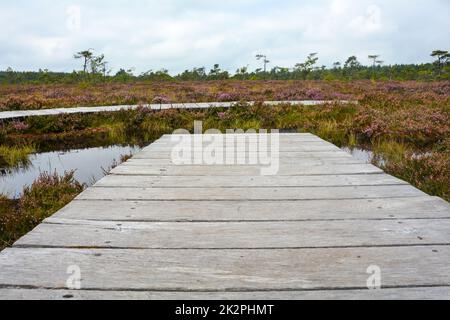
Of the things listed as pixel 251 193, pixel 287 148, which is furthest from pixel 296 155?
pixel 251 193

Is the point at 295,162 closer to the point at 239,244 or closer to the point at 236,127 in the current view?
the point at 239,244

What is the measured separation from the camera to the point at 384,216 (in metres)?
2.31

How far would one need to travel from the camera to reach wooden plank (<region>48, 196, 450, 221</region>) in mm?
2332

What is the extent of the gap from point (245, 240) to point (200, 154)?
284cm

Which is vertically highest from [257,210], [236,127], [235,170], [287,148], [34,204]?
[236,127]

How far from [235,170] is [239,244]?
190 cm

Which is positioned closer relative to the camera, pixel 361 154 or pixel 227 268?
pixel 227 268

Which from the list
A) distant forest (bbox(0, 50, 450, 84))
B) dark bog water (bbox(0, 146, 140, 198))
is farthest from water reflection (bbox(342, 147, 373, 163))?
distant forest (bbox(0, 50, 450, 84))

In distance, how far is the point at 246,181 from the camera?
10.9 feet

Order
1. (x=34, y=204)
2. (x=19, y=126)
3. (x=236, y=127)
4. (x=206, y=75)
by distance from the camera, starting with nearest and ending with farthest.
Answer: (x=34, y=204), (x=19, y=126), (x=236, y=127), (x=206, y=75)

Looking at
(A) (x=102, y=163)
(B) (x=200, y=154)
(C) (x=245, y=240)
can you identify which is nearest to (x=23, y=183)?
(A) (x=102, y=163)

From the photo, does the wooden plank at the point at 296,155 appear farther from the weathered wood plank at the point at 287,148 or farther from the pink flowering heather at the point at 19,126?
the pink flowering heather at the point at 19,126

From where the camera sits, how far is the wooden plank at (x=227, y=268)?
1.53m
